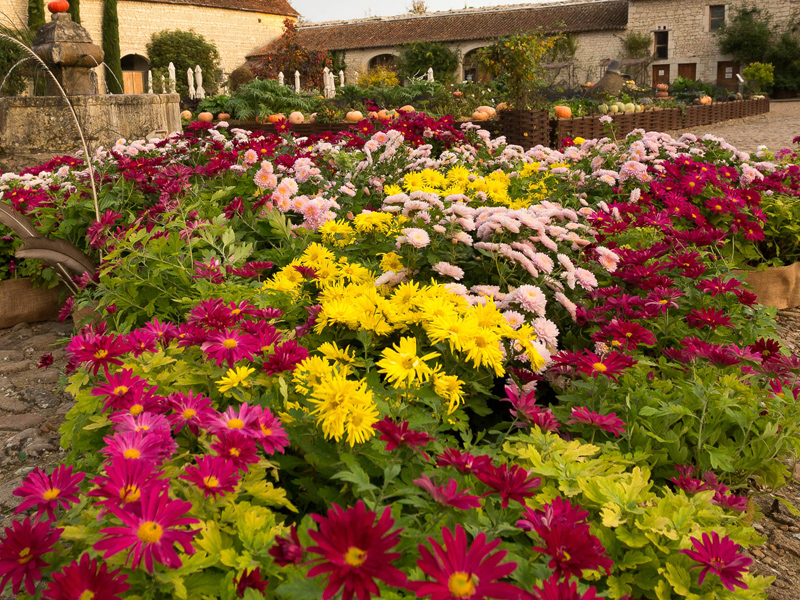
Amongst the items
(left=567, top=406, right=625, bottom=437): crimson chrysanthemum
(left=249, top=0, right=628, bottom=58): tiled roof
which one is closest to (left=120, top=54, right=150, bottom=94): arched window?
(left=249, top=0, right=628, bottom=58): tiled roof

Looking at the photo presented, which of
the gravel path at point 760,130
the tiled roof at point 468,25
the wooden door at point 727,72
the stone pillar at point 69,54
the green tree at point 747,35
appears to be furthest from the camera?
the tiled roof at point 468,25

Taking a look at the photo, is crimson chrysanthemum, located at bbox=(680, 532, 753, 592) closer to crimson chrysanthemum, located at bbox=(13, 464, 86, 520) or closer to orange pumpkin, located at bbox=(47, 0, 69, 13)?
crimson chrysanthemum, located at bbox=(13, 464, 86, 520)

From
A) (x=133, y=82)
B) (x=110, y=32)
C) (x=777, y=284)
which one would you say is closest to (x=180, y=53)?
(x=110, y=32)

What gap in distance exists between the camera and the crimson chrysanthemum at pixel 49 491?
3.39 feet

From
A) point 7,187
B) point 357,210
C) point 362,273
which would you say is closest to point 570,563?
point 362,273

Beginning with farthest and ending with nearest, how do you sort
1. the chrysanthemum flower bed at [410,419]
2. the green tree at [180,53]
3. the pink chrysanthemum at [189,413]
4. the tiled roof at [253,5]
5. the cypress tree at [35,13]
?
1. the tiled roof at [253,5]
2. the green tree at [180,53]
3. the cypress tree at [35,13]
4. the pink chrysanthemum at [189,413]
5. the chrysanthemum flower bed at [410,419]

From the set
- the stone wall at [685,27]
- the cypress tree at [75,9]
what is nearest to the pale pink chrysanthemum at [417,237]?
the cypress tree at [75,9]

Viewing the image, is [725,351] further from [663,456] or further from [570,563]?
[570,563]

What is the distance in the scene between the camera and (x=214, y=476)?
1.04m

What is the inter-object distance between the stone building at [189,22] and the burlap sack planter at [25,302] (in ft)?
72.5

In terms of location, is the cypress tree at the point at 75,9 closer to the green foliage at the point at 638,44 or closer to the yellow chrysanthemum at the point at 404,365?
the green foliage at the point at 638,44

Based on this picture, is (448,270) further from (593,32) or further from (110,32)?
(593,32)

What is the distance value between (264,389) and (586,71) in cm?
3043

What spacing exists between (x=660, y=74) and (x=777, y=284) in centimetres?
2846
